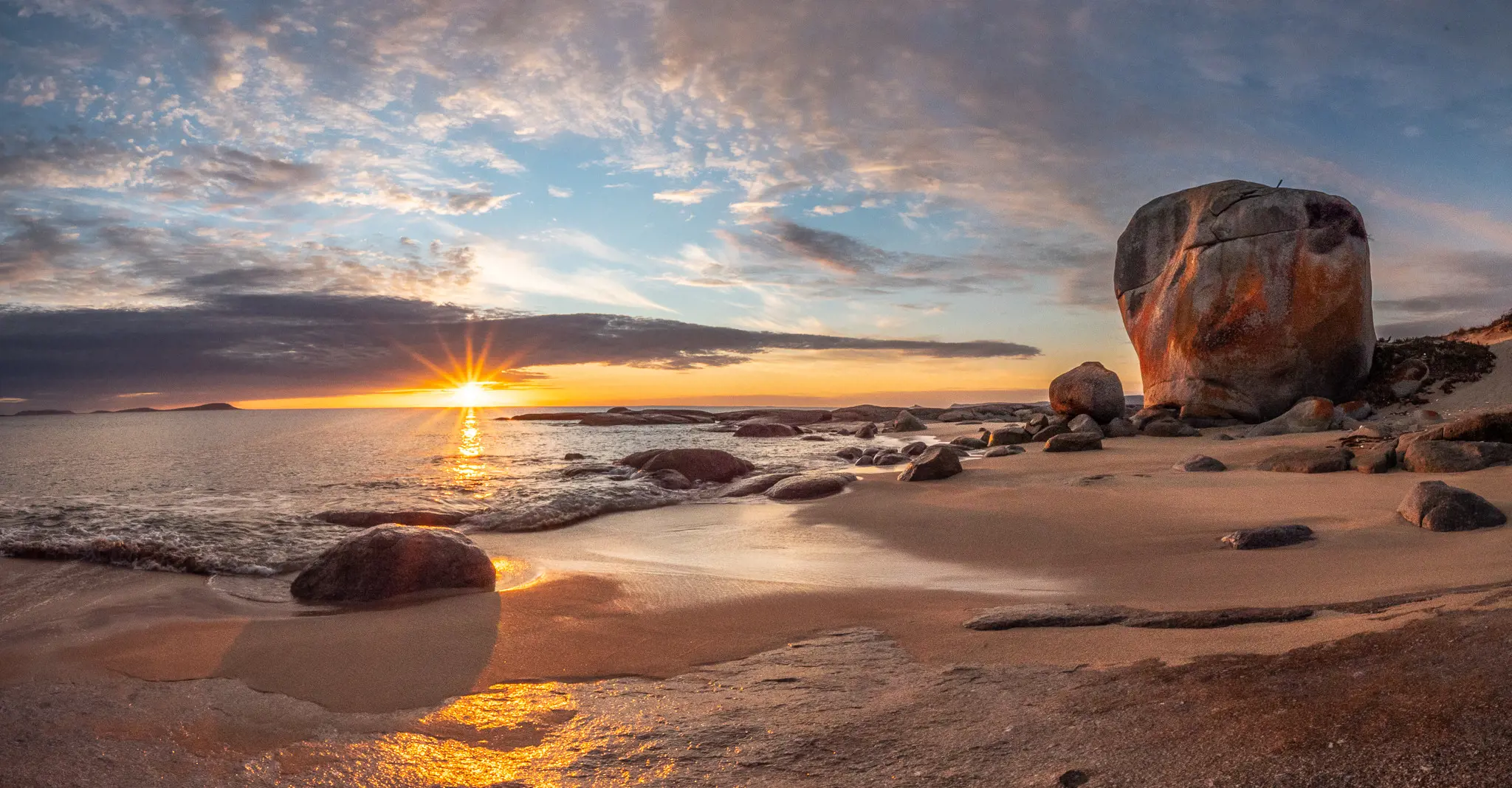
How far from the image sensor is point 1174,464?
1068cm

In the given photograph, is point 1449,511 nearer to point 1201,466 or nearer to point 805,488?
point 1201,466

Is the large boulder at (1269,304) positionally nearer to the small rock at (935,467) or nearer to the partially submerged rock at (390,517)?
the small rock at (935,467)

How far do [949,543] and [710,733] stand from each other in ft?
15.9

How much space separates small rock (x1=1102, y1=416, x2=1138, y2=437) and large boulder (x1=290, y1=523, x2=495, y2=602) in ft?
53.6

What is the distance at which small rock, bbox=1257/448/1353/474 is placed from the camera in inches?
345

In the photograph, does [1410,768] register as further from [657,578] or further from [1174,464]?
[1174,464]

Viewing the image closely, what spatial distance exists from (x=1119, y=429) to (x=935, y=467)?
9.02 m

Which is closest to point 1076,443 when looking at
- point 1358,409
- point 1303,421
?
point 1303,421

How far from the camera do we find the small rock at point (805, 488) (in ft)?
35.9

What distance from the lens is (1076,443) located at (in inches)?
576

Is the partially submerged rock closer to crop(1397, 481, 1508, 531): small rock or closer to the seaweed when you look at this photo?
crop(1397, 481, 1508, 531): small rock

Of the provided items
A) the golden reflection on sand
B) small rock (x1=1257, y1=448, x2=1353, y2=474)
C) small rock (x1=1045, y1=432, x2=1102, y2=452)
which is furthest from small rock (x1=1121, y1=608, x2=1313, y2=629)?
small rock (x1=1045, y1=432, x2=1102, y2=452)

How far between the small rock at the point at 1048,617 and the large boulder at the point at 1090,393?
17619 millimetres

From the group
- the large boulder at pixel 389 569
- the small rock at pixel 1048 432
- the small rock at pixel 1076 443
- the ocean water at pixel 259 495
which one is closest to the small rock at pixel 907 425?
the ocean water at pixel 259 495
